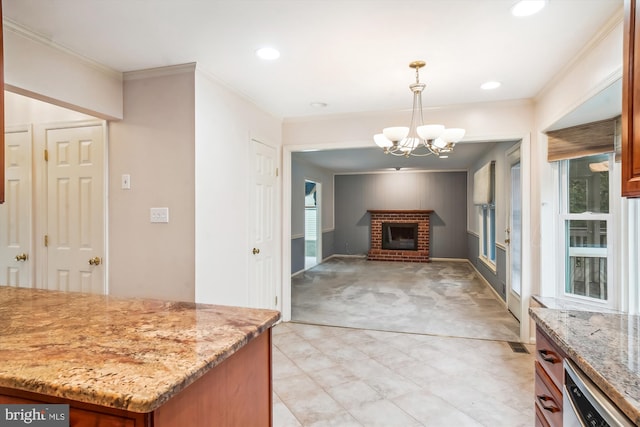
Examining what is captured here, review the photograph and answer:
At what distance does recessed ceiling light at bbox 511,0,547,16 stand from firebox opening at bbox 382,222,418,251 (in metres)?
7.45

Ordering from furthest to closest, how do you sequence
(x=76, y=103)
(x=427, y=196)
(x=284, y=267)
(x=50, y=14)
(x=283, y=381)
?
(x=427, y=196)
(x=284, y=267)
(x=283, y=381)
(x=76, y=103)
(x=50, y=14)

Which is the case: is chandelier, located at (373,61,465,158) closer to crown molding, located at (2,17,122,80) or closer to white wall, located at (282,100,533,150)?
white wall, located at (282,100,533,150)

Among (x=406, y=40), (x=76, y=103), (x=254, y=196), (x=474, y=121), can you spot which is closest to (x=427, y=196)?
(x=474, y=121)

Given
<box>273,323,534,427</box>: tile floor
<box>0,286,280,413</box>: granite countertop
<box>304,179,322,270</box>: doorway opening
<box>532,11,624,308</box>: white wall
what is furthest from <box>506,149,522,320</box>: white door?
<box>304,179,322,270</box>: doorway opening

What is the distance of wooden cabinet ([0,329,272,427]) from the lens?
0.87 meters

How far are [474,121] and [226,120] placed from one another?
7.90 feet

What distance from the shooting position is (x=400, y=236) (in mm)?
9320

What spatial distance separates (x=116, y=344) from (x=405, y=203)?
28.4ft

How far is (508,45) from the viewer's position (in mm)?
2303

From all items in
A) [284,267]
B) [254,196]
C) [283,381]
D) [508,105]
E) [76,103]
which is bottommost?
[283,381]

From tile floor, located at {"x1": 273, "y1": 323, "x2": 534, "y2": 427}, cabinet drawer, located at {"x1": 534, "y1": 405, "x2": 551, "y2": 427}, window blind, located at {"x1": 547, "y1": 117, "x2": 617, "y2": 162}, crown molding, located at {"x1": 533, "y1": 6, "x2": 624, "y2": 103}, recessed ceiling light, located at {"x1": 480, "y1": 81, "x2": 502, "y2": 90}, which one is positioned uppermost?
recessed ceiling light, located at {"x1": 480, "y1": 81, "x2": 502, "y2": 90}

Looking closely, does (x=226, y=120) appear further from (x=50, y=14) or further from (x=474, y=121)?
(x=474, y=121)

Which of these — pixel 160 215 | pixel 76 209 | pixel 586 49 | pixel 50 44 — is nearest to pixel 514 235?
pixel 586 49

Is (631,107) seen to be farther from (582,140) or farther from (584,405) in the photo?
(582,140)
